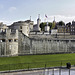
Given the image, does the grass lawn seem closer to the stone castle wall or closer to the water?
the water

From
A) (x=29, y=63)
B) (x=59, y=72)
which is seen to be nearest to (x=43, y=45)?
(x=29, y=63)

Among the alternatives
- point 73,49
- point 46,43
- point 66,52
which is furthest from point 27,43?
point 73,49

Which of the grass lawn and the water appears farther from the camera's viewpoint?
the grass lawn

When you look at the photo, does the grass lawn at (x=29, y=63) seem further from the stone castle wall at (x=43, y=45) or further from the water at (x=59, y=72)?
the stone castle wall at (x=43, y=45)

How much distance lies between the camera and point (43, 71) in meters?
15.4

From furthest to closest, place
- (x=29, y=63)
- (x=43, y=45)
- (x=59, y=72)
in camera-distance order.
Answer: (x=43, y=45) < (x=29, y=63) < (x=59, y=72)

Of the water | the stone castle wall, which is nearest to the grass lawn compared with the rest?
the water

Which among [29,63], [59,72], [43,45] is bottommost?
[59,72]

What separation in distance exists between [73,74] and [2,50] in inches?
643

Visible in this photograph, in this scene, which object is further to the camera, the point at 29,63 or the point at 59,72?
the point at 29,63

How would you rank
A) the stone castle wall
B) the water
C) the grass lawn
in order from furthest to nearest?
the stone castle wall, the grass lawn, the water

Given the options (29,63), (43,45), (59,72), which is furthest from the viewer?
(43,45)

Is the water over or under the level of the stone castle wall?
under

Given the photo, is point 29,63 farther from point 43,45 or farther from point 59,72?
point 43,45
